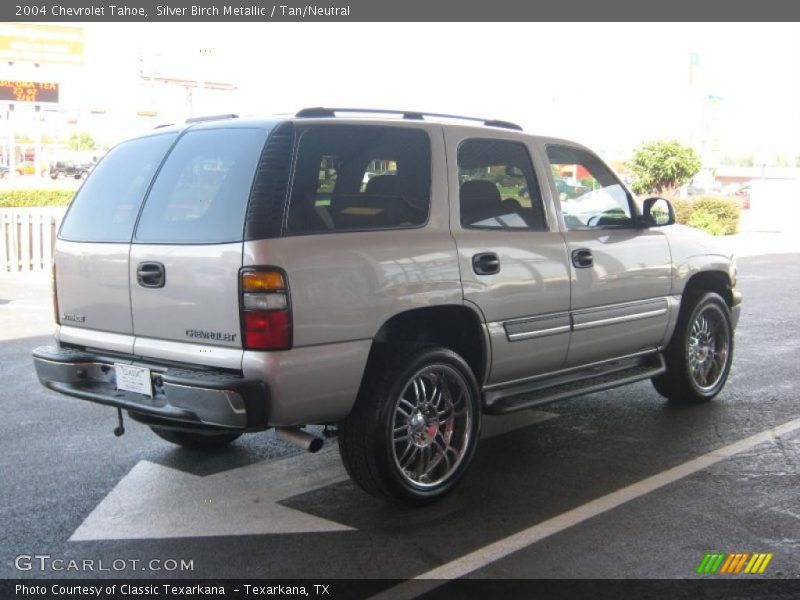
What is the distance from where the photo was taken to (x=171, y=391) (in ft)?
14.0

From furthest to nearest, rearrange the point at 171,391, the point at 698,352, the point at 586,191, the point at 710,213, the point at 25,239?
the point at 710,213 < the point at 25,239 < the point at 698,352 < the point at 586,191 < the point at 171,391

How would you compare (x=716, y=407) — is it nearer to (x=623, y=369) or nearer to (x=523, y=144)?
(x=623, y=369)

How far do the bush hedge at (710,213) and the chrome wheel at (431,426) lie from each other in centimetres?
2023

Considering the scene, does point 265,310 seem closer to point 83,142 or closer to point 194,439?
point 194,439

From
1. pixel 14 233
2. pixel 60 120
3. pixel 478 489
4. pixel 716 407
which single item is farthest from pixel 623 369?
pixel 60 120

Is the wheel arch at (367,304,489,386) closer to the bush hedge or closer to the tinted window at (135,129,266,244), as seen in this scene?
the tinted window at (135,129,266,244)

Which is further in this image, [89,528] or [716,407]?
[716,407]

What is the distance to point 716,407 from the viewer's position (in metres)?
6.75

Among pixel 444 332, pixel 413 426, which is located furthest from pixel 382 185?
pixel 413 426

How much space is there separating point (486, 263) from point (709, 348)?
→ 8.94 feet

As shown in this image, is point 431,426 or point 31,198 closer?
point 431,426

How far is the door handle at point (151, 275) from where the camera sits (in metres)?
4.46

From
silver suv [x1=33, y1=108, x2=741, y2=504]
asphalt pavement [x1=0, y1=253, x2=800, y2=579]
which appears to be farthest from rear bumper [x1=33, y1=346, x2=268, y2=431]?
asphalt pavement [x1=0, y1=253, x2=800, y2=579]

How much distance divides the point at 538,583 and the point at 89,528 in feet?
7.09
